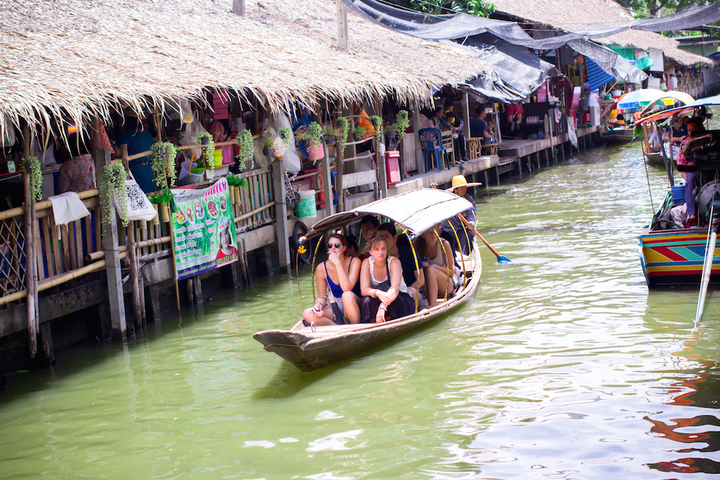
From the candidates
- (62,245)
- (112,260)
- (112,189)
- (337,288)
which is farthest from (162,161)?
(337,288)

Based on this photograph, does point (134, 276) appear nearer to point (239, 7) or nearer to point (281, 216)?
point (281, 216)

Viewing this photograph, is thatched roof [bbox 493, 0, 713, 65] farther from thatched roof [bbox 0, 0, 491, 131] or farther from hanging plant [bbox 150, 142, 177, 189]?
hanging plant [bbox 150, 142, 177, 189]

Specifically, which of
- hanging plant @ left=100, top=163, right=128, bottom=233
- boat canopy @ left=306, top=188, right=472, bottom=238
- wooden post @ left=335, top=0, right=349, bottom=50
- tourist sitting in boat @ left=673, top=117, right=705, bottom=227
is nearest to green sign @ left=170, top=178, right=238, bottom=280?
hanging plant @ left=100, top=163, right=128, bottom=233

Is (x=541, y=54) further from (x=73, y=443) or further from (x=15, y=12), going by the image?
(x=73, y=443)

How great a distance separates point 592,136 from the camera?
28.0 meters

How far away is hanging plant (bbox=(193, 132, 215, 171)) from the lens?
9.32 metres

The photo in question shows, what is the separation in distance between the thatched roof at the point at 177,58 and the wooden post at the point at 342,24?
0.22m

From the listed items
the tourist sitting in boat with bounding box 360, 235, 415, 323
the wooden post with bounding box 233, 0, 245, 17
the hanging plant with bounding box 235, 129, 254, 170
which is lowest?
the tourist sitting in boat with bounding box 360, 235, 415, 323

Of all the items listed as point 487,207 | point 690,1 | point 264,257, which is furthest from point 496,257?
point 690,1

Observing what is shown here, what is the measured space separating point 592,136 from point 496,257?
18526 millimetres

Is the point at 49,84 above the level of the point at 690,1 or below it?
below

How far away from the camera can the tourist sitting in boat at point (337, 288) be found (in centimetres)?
721

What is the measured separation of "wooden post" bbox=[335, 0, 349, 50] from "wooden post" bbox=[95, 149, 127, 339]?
647 centimetres

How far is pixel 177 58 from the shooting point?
9375 mm
